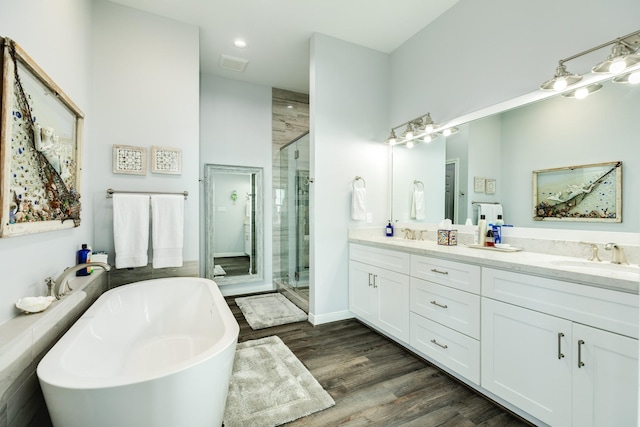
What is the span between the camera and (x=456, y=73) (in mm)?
2553

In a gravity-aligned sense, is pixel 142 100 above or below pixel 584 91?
above

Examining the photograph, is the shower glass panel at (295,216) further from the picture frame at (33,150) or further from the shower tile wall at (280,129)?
the picture frame at (33,150)

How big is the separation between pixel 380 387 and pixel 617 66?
89.6 inches

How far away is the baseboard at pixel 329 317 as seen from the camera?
2908 millimetres

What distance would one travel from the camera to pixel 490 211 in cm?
229

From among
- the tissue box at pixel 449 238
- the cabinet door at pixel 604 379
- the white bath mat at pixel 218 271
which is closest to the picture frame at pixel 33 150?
the white bath mat at pixel 218 271

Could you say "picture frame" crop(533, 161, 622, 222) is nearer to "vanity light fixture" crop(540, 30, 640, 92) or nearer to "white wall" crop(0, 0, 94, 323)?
"vanity light fixture" crop(540, 30, 640, 92)

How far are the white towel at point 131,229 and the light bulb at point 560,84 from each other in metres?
3.11

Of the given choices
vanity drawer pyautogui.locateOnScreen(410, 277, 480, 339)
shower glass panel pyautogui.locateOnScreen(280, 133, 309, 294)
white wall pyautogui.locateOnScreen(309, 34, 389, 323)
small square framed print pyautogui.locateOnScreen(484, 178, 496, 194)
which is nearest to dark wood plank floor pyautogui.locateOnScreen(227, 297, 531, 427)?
vanity drawer pyautogui.locateOnScreen(410, 277, 480, 339)

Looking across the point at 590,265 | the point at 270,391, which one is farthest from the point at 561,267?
the point at 270,391

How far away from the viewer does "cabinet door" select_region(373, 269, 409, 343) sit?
233 cm

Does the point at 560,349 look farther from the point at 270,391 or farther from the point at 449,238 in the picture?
the point at 270,391

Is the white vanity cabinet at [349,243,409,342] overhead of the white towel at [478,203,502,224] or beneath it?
beneath

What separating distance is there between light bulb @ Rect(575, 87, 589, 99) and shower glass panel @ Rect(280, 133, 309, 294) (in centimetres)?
236
